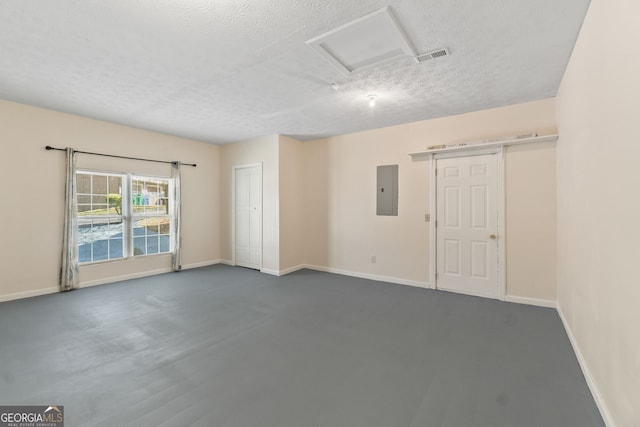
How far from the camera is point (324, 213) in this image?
5.58 meters

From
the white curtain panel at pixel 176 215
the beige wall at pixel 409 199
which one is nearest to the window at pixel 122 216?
the white curtain panel at pixel 176 215

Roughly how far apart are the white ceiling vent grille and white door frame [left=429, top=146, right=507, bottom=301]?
6.23 ft

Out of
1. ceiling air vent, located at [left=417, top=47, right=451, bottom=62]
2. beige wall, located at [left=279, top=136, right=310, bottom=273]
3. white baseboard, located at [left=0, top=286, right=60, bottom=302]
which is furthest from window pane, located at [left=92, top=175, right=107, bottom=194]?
ceiling air vent, located at [left=417, top=47, right=451, bottom=62]

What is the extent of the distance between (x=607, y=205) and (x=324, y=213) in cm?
425

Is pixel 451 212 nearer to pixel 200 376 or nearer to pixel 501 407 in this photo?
pixel 501 407

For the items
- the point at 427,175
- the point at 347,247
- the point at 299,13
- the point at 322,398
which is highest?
the point at 299,13

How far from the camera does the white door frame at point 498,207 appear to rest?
3.80 m

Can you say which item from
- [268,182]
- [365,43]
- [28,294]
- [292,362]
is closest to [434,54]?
[365,43]

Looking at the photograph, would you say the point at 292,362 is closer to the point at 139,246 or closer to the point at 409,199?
the point at 409,199

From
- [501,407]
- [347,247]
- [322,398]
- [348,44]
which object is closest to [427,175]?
[347,247]

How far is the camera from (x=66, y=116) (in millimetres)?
4180

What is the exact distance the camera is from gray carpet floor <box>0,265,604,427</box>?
1729 mm

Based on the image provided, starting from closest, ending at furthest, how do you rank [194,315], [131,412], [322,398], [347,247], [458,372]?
[131,412]
[322,398]
[458,372]
[194,315]
[347,247]

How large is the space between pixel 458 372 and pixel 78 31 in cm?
406
